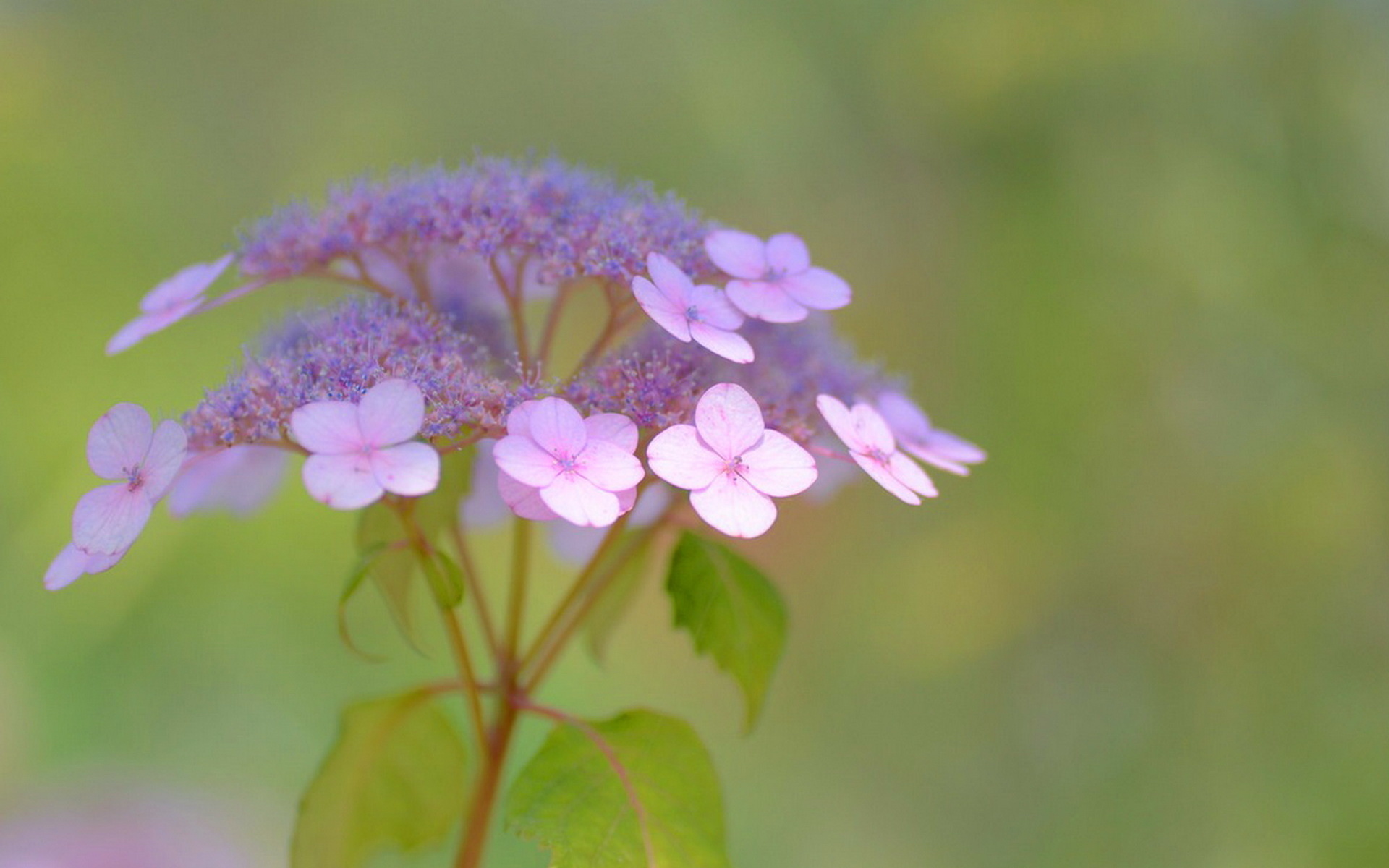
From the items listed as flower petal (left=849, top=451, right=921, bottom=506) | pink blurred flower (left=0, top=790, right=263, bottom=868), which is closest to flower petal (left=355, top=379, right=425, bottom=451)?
flower petal (left=849, top=451, right=921, bottom=506)

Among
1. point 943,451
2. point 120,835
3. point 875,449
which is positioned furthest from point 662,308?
point 120,835

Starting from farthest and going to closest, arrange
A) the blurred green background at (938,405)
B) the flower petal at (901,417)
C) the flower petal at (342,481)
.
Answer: the blurred green background at (938,405) → the flower petal at (901,417) → the flower petal at (342,481)

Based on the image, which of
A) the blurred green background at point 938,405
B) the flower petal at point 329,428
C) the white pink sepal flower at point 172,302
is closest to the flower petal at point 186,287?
the white pink sepal flower at point 172,302

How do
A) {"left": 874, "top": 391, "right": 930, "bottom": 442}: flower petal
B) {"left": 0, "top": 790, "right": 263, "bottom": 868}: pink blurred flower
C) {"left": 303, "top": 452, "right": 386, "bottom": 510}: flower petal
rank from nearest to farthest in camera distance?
1. {"left": 303, "top": 452, "right": 386, "bottom": 510}: flower petal
2. {"left": 874, "top": 391, "right": 930, "bottom": 442}: flower petal
3. {"left": 0, "top": 790, "right": 263, "bottom": 868}: pink blurred flower

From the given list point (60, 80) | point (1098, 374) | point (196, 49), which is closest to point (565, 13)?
point (196, 49)

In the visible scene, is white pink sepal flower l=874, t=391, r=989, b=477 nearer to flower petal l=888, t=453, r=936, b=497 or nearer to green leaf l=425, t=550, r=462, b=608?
flower petal l=888, t=453, r=936, b=497

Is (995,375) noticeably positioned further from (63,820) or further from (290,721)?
(63,820)

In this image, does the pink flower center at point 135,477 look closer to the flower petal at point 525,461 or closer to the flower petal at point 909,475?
the flower petal at point 525,461
